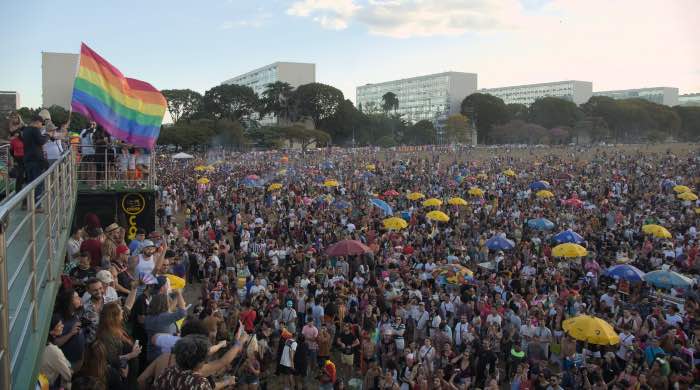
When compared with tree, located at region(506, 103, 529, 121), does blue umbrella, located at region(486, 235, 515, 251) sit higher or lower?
lower

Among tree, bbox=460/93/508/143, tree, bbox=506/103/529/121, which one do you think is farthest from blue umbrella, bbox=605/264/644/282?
tree, bbox=506/103/529/121

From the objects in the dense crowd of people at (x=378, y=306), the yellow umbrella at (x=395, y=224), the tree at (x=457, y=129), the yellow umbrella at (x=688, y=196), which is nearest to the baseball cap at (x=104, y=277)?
the dense crowd of people at (x=378, y=306)

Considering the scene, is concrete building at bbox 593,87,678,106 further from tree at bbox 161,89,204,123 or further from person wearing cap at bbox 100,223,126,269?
person wearing cap at bbox 100,223,126,269

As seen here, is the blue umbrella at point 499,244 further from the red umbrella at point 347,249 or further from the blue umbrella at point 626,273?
the red umbrella at point 347,249

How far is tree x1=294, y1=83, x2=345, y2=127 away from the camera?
8481 centimetres

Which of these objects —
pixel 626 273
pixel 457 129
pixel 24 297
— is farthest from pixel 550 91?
pixel 24 297

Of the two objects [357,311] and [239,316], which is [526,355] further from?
[239,316]

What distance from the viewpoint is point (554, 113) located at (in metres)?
95.9

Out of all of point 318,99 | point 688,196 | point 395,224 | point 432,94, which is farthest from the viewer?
point 432,94

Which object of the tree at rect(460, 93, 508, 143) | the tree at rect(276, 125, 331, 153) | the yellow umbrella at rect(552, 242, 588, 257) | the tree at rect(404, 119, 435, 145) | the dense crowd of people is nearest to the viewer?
the dense crowd of people

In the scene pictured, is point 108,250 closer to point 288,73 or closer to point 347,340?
point 347,340

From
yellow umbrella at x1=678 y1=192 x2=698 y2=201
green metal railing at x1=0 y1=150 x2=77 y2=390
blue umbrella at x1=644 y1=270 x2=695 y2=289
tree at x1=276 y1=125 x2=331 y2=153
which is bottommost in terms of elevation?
blue umbrella at x1=644 y1=270 x2=695 y2=289

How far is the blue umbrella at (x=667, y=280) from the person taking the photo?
35.4ft

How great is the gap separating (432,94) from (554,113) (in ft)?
154
